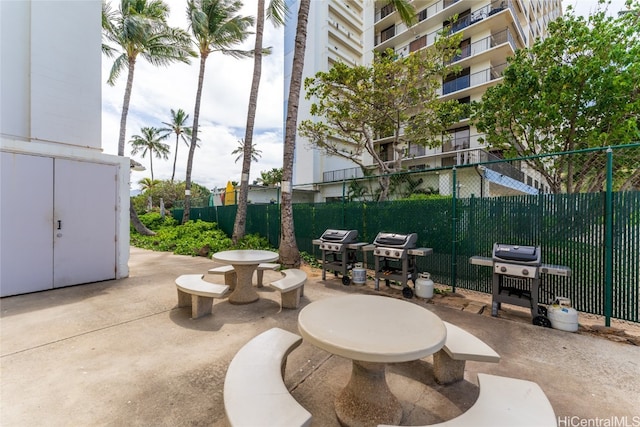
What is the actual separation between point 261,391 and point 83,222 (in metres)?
5.63

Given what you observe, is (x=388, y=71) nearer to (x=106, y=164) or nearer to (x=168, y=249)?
(x=106, y=164)

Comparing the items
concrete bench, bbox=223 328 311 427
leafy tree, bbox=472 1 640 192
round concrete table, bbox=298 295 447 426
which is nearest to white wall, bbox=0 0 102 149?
concrete bench, bbox=223 328 311 427

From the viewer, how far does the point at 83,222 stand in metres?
5.27

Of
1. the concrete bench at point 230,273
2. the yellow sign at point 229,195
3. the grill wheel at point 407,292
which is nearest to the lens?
the concrete bench at point 230,273

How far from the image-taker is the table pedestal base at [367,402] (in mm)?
1914

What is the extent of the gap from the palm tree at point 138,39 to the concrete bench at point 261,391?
36.6 feet

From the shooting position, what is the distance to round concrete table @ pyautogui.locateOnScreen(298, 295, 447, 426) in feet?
5.45

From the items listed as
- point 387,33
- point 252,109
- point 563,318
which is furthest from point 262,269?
point 387,33

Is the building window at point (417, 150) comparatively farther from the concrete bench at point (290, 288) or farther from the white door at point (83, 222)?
the white door at point (83, 222)

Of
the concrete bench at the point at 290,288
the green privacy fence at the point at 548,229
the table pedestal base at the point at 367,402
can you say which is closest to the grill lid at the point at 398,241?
the green privacy fence at the point at 548,229

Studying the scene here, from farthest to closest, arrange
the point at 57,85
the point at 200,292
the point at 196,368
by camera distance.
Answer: the point at 57,85
the point at 200,292
the point at 196,368

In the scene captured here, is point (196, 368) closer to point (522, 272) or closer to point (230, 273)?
point (230, 273)

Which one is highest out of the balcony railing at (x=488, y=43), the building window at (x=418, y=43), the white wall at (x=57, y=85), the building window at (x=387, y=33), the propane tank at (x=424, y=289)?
the building window at (x=387, y=33)

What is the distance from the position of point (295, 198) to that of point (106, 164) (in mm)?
16105
